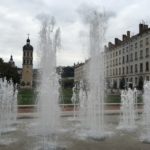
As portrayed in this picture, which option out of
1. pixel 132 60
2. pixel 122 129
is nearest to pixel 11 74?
pixel 132 60

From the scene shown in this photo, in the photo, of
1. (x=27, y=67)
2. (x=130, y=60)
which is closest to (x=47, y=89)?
(x=130, y=60)

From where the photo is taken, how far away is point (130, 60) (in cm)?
7144

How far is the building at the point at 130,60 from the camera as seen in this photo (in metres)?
63.6

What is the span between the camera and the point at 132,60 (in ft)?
230

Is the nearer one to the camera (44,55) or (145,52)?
(44,55)

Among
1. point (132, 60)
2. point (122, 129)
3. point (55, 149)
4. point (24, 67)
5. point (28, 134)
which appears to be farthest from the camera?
point (24, 67)

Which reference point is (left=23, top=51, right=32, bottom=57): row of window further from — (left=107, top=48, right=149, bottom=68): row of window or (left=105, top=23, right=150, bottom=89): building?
(left=107, top=48, right=149, bottom=68): row of window

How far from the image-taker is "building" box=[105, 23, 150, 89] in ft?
209

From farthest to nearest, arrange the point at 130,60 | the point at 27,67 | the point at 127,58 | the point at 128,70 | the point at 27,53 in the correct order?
the point at 27,53
the point at 27,67
the point at 128,70
the point at 127,58
the point at 130,60

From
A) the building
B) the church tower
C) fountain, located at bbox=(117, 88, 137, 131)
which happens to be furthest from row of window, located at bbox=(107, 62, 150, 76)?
the church tower

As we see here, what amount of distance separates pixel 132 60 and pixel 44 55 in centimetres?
6101

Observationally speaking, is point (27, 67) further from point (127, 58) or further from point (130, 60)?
point (130, 60)

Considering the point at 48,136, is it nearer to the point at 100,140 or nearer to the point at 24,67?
the point at 100,140

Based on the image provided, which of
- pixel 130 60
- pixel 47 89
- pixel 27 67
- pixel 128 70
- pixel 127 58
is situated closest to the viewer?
pixel 47 89
